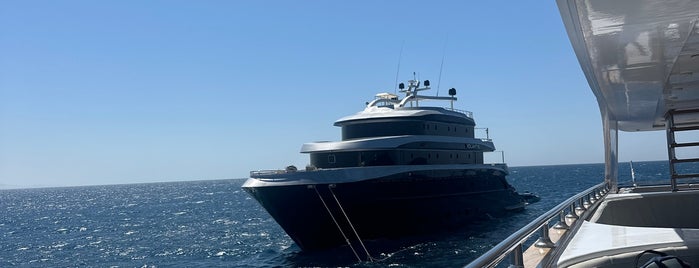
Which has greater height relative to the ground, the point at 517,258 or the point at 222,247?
the point at 517,258

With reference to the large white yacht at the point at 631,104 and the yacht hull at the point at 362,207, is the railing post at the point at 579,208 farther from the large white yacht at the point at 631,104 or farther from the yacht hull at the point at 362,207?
the yacht hull at the point at 362,207

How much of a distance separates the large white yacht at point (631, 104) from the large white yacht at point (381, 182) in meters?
13.8

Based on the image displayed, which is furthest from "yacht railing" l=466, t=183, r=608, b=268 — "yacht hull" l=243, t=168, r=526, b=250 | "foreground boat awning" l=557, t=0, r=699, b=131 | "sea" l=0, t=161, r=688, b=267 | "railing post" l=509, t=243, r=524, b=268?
"yacht hull" l=243, t=168, r=526, b=250

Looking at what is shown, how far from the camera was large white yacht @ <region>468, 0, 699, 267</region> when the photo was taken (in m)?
3.80

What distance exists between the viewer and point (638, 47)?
4.89 m

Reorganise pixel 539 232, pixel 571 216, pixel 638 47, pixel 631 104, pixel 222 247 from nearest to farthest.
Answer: pixel 638 47, pixel 539 232, pixel 571 216, pixel 631 104, pixel 222 247

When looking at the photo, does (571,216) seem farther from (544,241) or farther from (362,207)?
(362,207)

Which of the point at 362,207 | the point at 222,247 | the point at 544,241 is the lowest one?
the point at 222,247

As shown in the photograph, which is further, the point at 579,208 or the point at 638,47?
the point at 579,208

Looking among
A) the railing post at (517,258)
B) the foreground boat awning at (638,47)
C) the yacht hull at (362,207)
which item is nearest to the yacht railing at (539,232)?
the railing post at (517,258)

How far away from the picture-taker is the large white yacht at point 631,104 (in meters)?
3.80

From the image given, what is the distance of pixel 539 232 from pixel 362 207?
18342 mm

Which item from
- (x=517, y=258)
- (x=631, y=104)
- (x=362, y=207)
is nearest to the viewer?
(x=517, y=258)

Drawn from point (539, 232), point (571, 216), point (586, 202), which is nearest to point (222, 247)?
point (586, 202)
